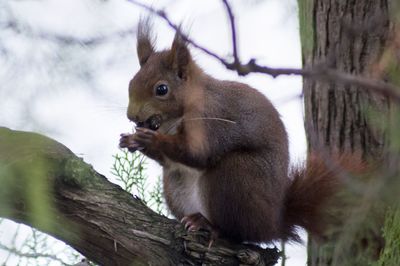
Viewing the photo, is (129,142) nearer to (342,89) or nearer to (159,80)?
(159,80)

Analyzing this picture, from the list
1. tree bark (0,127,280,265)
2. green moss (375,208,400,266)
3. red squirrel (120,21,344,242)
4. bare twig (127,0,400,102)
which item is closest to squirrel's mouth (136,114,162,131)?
red squirrel (120,21,344,242)

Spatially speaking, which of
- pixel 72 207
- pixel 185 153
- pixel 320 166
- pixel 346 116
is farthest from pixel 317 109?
pixel 72 207

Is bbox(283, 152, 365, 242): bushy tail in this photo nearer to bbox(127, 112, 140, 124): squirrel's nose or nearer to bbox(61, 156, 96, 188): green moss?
bbox(127, 112, 140, 124): squirrel's nose

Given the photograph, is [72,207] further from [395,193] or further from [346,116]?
[395,193]

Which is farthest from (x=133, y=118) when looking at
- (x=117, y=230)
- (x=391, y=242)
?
(x=391, y=242)

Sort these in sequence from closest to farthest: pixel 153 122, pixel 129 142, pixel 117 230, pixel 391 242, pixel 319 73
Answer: pixel 319 73 → pixel 391 242 → pixel 117 230 → pixel 129 142 → pixel 153 122

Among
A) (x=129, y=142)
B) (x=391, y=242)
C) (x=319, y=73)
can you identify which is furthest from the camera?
(x=129, y=142)

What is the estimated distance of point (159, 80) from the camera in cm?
237

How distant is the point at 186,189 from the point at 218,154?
0.14 metres

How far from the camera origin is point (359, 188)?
2.48 feet

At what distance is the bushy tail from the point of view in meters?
2.12

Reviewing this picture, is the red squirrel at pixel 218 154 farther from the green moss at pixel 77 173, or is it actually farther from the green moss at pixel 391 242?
the green moss at pixel 391 242

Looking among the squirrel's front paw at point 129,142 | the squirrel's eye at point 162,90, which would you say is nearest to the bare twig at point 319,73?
the squirrel's front paw at point 129,142

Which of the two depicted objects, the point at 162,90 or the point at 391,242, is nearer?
the point at 391,242
